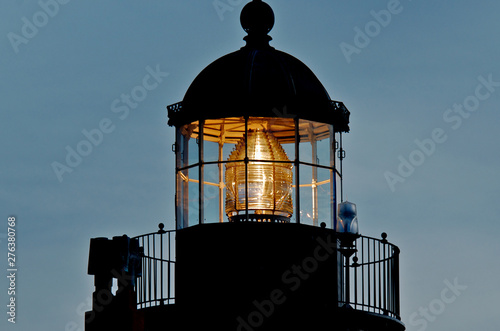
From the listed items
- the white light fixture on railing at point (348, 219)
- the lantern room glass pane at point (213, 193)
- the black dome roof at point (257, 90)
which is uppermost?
the black dome roof at point (257, 90)

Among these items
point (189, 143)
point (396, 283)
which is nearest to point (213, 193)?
point (189, 143)

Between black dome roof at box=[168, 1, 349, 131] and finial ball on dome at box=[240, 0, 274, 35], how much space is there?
0.7 inches

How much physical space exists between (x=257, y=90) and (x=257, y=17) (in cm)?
170

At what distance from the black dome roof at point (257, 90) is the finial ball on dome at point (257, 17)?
0.06 ft

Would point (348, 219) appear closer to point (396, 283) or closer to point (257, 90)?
point (396, 283)

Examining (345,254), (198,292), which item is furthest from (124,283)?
(345,254)

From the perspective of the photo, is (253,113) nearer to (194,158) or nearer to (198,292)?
(194,158)

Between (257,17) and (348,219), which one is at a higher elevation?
(257,17)

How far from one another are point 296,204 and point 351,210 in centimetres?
110

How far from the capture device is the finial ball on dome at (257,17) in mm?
28172

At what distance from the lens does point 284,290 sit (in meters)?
26.6

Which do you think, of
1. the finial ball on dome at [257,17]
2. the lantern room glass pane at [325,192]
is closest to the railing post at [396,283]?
the lantern room glass pane at [325,192]

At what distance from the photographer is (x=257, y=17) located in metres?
28.2

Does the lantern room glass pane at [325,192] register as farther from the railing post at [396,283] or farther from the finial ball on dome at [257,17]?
the finial ball on dome at [257,17]
